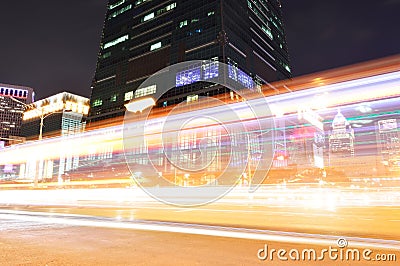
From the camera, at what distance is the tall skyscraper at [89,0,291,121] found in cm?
5650

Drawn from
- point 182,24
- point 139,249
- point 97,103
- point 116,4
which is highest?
Answer: point 116,4

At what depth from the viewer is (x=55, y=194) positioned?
1745 cm

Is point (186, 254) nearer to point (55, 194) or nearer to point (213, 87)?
point (55, 194)

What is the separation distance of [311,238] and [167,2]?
69732 millimetres

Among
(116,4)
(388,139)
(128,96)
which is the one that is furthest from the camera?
(116,4)

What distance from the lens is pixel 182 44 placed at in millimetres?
60750

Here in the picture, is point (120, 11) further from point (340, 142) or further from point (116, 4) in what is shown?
point (340, 142)

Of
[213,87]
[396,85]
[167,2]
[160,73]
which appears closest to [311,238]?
[396,85]

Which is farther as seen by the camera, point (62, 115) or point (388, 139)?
point (62, 115)

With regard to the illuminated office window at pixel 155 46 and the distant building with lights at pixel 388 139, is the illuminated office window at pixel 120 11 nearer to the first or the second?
the illuminated office window at pixel 155 46

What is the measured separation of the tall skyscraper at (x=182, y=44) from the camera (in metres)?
56.5

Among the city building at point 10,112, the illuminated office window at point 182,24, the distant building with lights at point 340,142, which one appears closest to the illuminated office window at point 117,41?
the illuminated office window at point 182,24

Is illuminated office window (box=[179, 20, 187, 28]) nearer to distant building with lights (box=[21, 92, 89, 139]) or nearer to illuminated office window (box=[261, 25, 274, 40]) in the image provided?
illuminated office window (box=[261, 25, 274, 40])

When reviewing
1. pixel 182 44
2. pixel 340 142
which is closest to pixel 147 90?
pixel 182 44
